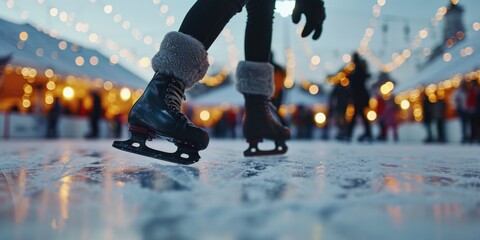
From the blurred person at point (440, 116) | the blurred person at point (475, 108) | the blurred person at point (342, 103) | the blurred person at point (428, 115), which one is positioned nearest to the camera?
the blurred person at point (475, 108)

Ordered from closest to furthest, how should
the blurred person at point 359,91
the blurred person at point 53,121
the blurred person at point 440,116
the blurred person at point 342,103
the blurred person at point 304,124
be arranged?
1. the blurred person at point 359,91
2. the blurred person at point 342,103
3. the blurred person at point 440,116
4. the blurred person at point 53,121
5. the blurred person at point 304,124

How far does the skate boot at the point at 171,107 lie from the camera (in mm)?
841

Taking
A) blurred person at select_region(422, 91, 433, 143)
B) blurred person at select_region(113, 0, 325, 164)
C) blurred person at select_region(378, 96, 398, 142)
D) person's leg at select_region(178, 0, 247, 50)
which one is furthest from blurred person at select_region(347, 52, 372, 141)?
person's leg at select_region(178, 0, 247, 50)

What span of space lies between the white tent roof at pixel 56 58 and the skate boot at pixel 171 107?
4909 mm

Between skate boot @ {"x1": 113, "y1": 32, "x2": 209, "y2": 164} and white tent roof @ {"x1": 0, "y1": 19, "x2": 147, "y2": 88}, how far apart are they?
4909mm

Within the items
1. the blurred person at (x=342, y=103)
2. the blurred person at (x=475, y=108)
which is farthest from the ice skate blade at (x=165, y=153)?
the blurred person at (x=475, y=108)

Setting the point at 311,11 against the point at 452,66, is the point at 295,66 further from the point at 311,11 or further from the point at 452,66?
the point at 311,11

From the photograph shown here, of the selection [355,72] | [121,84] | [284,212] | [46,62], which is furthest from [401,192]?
[121,84]

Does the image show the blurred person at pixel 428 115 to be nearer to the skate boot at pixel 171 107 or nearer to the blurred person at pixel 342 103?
the blurred person at pixel 342 103

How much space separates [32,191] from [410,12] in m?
9.64

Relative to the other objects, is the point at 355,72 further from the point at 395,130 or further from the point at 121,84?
the point at 121,84

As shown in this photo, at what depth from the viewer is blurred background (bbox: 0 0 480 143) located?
5.65 m

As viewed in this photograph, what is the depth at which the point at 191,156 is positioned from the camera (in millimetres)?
868

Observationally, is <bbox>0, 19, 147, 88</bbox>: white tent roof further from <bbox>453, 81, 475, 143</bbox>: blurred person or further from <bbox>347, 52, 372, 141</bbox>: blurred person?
<bbox>453, 81, 475, 143</bbox>: blurred person
